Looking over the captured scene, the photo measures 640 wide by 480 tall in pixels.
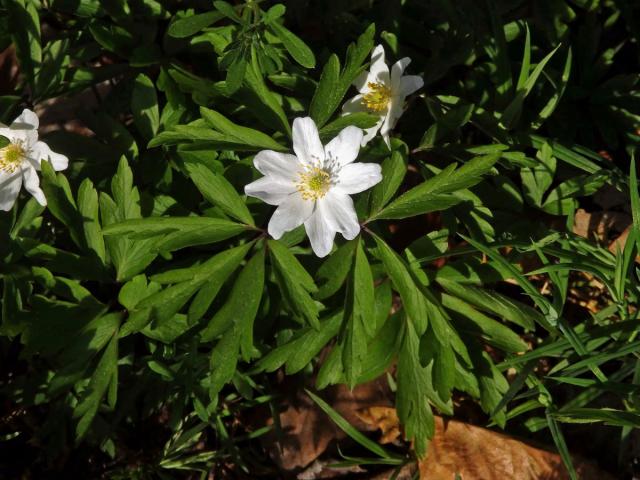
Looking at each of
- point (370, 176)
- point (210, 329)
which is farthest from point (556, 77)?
point (210, 329)

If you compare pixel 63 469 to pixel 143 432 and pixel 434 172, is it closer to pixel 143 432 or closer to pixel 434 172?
→ pixel 143 432

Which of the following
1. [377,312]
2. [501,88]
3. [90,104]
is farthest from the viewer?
[90,104]

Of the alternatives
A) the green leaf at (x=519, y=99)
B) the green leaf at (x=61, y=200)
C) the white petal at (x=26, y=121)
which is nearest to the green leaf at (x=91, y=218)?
the green leaf at (x=61, y=200)

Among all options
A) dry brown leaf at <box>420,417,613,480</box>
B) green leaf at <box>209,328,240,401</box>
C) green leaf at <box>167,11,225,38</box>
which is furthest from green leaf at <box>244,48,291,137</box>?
dry brown leaf at <box>420,417,613,480</box>

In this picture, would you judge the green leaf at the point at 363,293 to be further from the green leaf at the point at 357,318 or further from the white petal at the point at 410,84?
the white petal at the point at 410,84

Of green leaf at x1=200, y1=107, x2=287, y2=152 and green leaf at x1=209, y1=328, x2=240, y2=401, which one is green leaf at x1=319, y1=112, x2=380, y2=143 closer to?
green leaf at x1=200, y1=107, x2=287, y2=152
